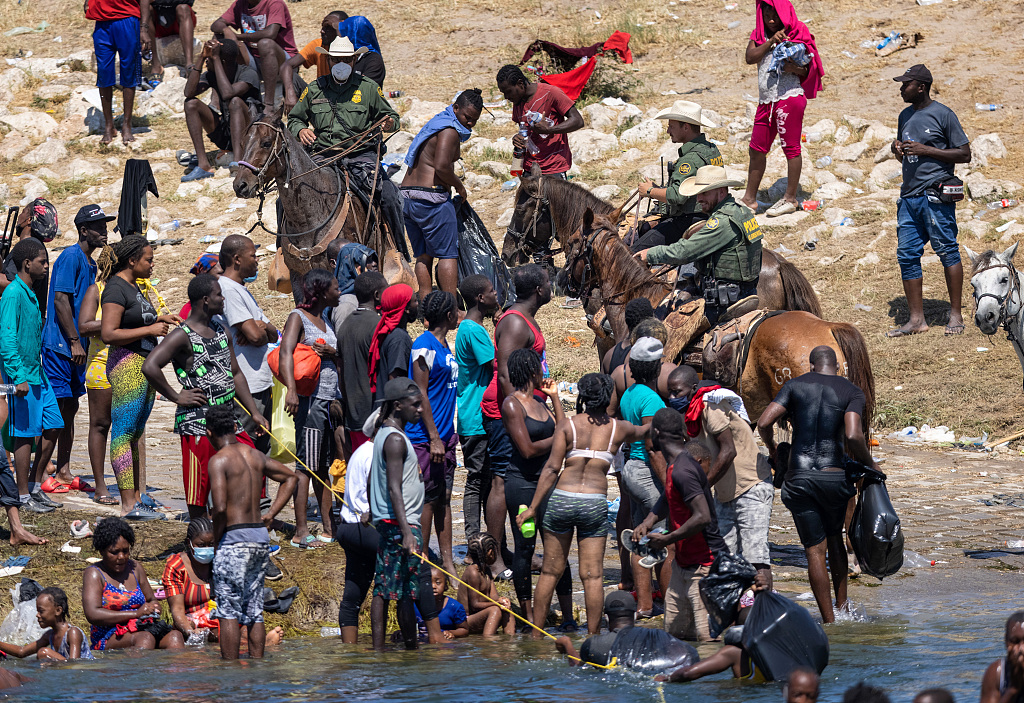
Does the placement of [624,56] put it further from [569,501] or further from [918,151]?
[569,501]

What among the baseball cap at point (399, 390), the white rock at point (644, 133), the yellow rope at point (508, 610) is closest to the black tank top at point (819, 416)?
the yellow rope at point (508, 610)

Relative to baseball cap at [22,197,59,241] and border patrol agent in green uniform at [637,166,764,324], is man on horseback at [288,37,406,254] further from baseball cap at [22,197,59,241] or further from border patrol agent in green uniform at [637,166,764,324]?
border patrol agent in green uniform at [637,166,764,324]

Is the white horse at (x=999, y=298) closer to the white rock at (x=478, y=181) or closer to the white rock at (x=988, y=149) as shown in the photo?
the white rock at (x=988, y=149)

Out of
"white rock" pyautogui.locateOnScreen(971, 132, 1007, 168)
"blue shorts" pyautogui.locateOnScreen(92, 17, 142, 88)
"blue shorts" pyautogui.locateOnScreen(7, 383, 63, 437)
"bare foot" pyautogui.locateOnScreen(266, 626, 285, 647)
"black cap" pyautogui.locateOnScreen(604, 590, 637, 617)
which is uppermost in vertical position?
"blue shorts" pyautogui.locateOnScreen(92, 17, 142, 88)

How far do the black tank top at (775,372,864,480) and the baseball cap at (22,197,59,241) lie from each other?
568 cm

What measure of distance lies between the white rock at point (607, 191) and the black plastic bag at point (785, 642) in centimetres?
A: 1152

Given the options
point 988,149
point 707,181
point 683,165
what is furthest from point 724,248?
point 988,149

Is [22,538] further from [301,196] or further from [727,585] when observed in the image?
[301,196]

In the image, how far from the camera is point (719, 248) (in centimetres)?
959

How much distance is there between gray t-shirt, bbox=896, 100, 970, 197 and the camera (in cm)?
1330

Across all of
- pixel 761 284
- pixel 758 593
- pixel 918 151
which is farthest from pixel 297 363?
pixel 918 151

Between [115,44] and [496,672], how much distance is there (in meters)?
14.7

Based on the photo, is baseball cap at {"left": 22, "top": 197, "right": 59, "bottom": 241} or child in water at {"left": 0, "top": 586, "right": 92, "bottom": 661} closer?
child in water at {"left": 0, "top": 586, "right": 92, "bottom": 661}

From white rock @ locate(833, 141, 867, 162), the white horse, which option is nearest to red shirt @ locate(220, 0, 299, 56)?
white rock @ locate(833, 141, 867, 162)
